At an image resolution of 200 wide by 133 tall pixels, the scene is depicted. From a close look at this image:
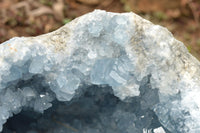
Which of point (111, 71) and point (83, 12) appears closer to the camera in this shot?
point (111, 71)

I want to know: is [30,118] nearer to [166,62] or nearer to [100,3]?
[166,62]

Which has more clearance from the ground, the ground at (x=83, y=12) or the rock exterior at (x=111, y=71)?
the rock exterior at (x=111, y=71)

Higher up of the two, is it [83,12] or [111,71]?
[111,71]

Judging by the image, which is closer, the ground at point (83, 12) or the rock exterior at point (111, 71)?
the rock exterior at point (111, 71)
